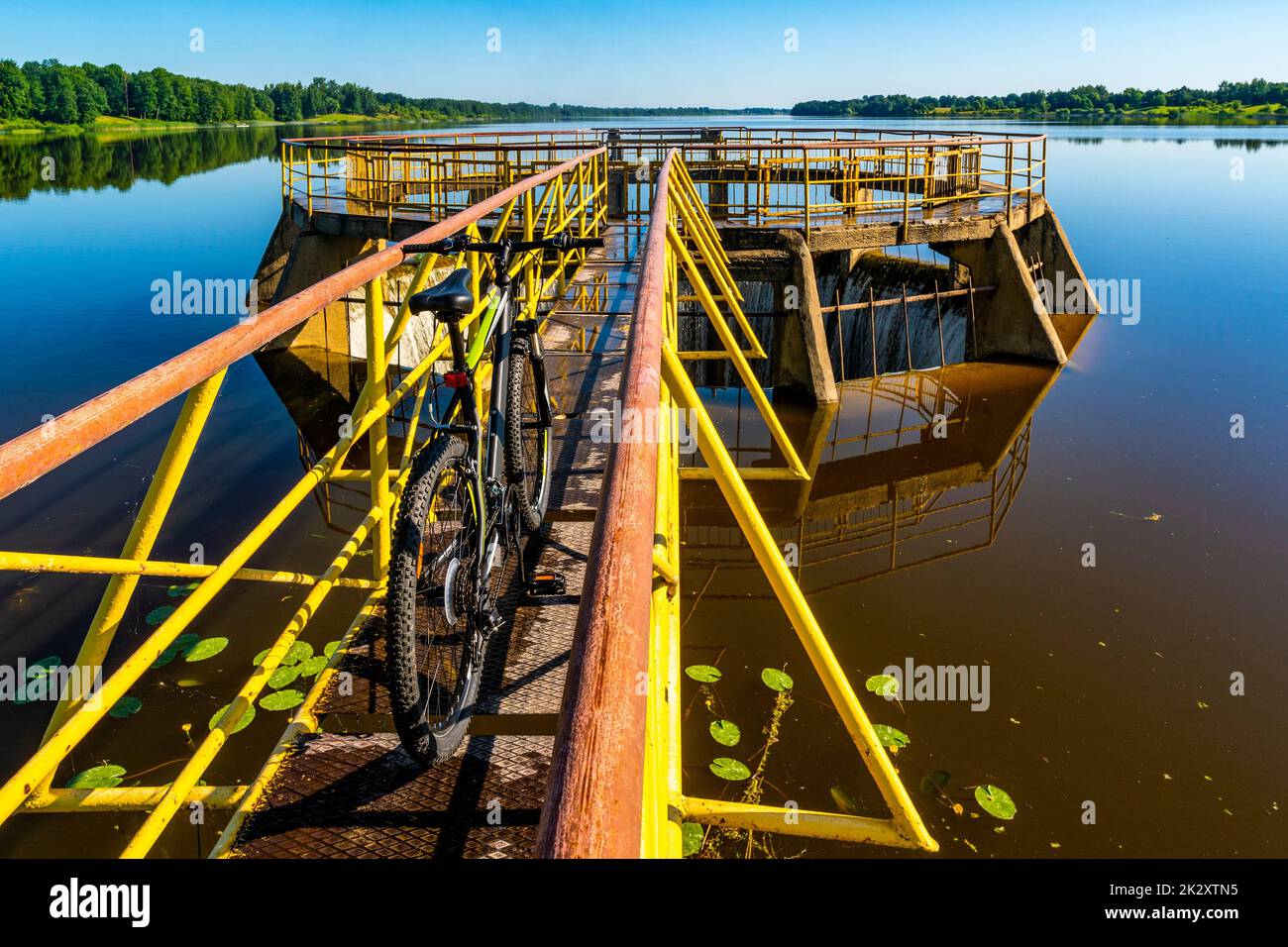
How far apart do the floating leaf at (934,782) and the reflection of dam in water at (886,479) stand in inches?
91.1

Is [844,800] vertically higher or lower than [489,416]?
lower

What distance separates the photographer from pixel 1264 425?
36.8 ft

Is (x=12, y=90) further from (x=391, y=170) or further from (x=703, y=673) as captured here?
(x=703, y=673)

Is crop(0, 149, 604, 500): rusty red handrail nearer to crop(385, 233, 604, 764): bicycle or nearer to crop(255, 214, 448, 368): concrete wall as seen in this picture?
crop(385, 233, 604, 764): bicycle

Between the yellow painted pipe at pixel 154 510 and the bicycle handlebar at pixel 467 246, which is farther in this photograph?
the bicycle handlebar at pixel 467 246

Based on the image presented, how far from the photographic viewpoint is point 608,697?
0.84m

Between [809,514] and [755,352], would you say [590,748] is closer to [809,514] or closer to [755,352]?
[755,352]

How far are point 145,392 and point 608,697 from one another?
1.24 meters

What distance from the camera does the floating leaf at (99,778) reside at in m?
4.88

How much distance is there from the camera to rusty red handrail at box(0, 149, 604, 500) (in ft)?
4.27

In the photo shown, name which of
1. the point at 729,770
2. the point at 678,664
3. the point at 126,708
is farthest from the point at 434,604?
the point at 126,708

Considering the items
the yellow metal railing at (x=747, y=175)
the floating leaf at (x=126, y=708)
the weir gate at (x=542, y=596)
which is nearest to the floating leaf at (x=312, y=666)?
the weir gate at (x=542, y=596)

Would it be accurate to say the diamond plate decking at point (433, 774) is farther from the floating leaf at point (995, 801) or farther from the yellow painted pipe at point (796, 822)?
the floating leaf at point (995, 801)
